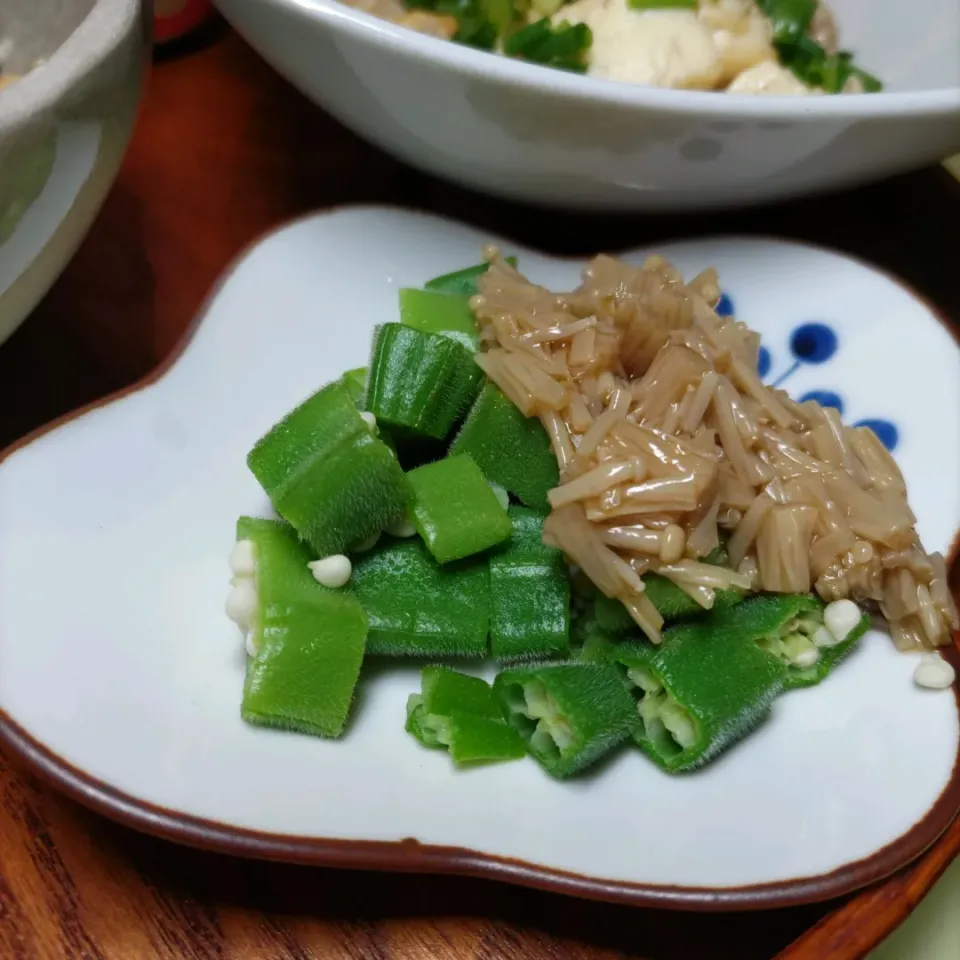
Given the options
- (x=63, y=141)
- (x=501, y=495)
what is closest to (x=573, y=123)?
(x=501, y=495)

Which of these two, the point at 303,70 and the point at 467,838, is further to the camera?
the point at 303,70

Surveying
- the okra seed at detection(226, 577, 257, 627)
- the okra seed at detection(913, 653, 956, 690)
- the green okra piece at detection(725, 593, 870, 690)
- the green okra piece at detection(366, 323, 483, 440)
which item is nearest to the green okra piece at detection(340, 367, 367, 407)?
the green okra piece at detection(366, 323, 483, 440)

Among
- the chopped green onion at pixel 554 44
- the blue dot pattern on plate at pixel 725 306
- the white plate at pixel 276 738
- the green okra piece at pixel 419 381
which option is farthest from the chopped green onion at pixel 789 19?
the green okra piece at pixel 419 381

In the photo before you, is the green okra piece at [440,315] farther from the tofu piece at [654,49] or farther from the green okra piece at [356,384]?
the tofu piece at [654,49]

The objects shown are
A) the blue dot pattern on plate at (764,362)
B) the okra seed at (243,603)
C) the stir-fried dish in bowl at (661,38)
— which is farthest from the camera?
the stir-fried dish in bowl at (661,38)

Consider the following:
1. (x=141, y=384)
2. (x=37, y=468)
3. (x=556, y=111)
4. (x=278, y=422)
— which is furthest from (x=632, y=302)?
(x=37, y=468)

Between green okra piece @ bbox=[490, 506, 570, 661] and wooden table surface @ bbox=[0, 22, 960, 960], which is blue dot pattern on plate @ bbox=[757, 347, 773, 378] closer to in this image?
wooden table surface @ bbox=[0, 22, 960, 960]

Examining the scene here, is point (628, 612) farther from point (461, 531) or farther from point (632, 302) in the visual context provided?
point (632, 302)
